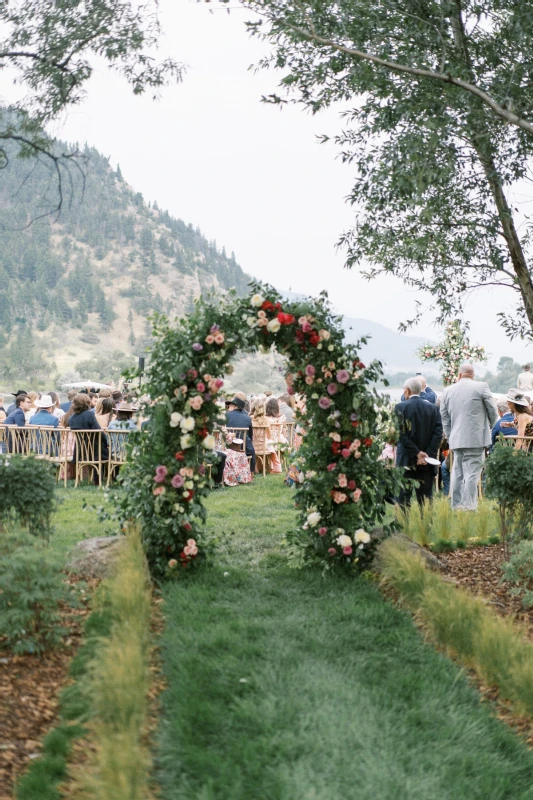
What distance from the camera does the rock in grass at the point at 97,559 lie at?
6.03m

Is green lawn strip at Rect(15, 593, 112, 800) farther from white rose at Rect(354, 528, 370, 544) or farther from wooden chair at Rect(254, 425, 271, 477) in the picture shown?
wooden chair at Rect(254, 425, 271, 477)

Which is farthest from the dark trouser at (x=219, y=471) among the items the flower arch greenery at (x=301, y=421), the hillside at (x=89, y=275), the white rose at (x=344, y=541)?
the hillside at (x=89, y=275)

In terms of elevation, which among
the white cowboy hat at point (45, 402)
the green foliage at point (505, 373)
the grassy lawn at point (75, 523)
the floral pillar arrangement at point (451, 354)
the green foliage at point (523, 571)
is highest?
the green foliage at point (505, 373)

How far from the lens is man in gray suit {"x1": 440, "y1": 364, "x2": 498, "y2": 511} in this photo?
357 inches

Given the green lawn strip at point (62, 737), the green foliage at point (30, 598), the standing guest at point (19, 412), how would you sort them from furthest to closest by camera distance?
1. the standing guest at point (19, 412)
2. the green foliage at point (30, 598)
3. the green lawn strip at point (62, 737)

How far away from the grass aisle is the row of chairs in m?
5.97

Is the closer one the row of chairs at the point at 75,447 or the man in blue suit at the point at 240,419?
the row of chairs at the point at 75,447

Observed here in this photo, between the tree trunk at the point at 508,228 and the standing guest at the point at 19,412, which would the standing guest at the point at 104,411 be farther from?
the tree trunk at the point at 508,228

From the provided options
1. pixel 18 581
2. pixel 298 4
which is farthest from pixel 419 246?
pixel 18 581

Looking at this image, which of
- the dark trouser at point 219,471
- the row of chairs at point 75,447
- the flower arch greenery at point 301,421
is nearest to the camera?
the flower arch greenery at point 301,421

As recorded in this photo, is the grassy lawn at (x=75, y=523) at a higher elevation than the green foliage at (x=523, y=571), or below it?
higher

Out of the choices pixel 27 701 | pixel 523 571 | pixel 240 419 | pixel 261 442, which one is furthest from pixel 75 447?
pixel 27 701

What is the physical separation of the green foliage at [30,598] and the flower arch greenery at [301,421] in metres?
1.73

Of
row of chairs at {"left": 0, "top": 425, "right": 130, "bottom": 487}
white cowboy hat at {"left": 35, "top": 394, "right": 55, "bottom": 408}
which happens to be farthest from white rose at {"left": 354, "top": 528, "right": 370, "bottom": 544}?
white cowboy hat at {"left": 35, "top": 394, "right": 55, "bottom": 408}
